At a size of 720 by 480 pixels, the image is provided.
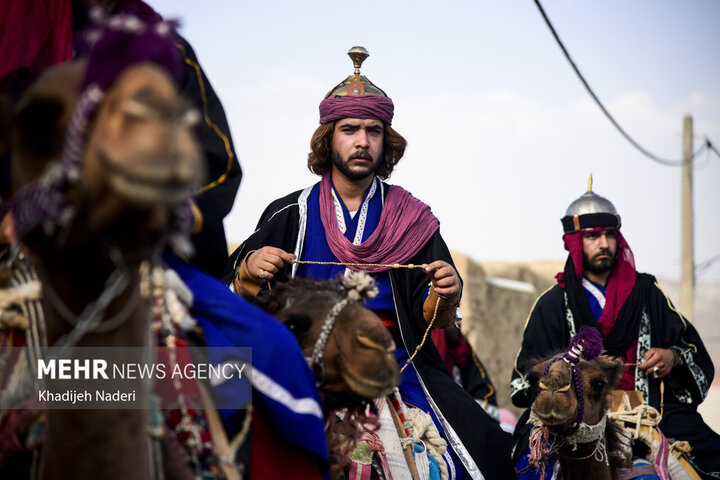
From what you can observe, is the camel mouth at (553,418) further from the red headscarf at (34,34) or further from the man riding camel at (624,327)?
the red headscarf at (34,34)

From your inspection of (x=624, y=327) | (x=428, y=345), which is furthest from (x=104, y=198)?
(x=624, y=327)

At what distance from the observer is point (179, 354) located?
292 cm

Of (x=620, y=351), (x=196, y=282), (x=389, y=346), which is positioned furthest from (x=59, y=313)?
(x=620, y=351)

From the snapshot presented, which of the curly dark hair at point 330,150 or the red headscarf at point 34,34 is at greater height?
the curly dark hair at point 330,150

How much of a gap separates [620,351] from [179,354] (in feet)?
19.6

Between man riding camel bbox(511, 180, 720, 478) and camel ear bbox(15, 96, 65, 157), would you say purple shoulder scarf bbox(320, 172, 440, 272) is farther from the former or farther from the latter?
camel ear bbox(15, 96, 65, 157)

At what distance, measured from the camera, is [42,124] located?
83.3 inches

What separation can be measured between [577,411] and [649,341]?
2920 mm

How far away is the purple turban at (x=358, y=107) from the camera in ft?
19.8

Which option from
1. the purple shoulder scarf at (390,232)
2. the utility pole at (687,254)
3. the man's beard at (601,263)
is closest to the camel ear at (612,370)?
the purple shoulder scarf at (390,232)

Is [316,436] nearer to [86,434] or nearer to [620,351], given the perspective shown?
[86,434]

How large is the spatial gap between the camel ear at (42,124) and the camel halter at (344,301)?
5.35 ft

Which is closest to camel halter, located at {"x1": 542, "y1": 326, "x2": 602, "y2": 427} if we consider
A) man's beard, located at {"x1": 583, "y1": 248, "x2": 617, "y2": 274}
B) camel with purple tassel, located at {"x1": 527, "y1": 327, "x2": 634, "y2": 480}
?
camel with purple tassel, located at {"x1": 527, "y1": 327, "x2": 634, "y2": 480}

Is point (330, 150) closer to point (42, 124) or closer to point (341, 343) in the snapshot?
point (341, 343)
